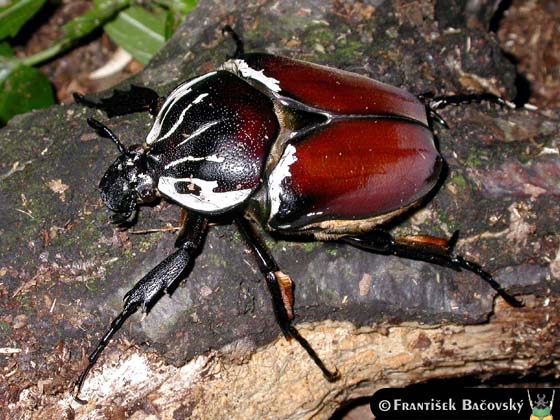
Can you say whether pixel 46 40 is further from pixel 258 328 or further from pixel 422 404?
pixel 422 404

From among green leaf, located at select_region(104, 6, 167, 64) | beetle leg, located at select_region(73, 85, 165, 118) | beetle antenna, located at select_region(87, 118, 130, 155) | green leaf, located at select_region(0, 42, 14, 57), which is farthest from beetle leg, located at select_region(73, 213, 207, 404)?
green leaf, located at select_region(0, 42, 14, 57)

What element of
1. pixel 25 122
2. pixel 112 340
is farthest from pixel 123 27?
pixel 112 340

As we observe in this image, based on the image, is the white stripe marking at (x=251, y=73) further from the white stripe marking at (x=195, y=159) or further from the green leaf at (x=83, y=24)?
the green leaf at (x=83, y=24)

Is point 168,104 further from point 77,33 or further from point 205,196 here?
point 77,33

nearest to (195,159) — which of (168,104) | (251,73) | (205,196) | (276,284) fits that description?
(205,196)

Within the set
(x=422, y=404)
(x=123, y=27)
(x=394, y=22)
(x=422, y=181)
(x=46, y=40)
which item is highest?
(x=394, y=22)

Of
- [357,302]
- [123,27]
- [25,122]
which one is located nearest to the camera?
[357,302]

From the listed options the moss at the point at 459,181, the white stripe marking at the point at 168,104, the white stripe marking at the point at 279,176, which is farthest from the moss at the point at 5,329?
the moss at the point at 459,181
